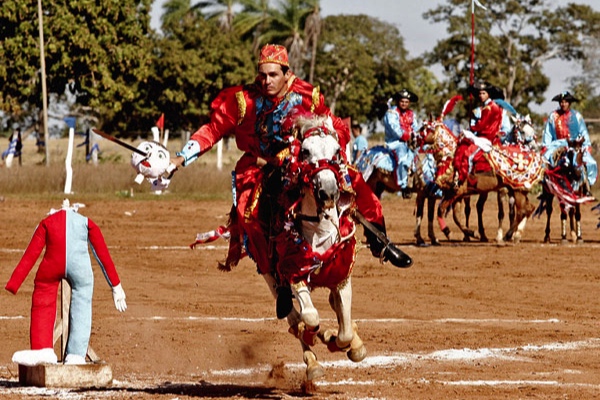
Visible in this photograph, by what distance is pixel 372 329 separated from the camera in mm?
11523

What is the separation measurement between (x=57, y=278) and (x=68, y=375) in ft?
2.18

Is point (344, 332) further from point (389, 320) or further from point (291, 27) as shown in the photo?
point (291, 27)

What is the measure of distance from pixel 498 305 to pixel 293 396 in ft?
18.4

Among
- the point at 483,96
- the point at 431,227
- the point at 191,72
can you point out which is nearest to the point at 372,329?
the point at 483,96

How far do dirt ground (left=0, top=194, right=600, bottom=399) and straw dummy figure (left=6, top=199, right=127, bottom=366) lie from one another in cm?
39

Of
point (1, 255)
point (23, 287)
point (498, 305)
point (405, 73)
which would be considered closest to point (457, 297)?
point (498, 305)

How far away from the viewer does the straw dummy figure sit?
28.7 feet

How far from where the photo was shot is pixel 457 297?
47.2 feet

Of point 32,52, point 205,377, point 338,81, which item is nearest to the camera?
point 205,377

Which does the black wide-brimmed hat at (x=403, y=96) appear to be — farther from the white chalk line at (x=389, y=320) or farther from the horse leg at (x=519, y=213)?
the white chalk line at (x=389, y=320)

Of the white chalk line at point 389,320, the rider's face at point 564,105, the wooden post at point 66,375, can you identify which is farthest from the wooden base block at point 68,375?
the rider's face at point 564,105

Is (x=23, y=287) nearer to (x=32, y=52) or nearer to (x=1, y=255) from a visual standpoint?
(x=1, y=255)

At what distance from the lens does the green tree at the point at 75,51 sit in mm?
45156

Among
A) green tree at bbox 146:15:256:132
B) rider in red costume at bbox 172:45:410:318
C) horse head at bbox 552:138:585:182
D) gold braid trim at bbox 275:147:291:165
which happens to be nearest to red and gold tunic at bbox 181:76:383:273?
rider in red costume at bbox 172:45:410:318
